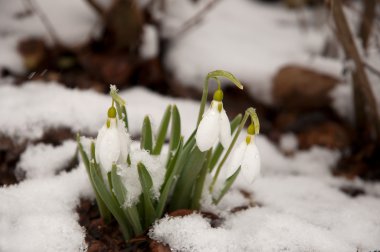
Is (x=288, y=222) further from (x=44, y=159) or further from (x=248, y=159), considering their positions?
(x=44, y=159)

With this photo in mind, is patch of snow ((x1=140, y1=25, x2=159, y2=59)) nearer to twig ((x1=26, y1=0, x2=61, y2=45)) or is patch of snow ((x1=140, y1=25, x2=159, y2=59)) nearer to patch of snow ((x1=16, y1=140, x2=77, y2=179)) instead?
twig ((x1=26, y1=0, x2=61, y2=45))

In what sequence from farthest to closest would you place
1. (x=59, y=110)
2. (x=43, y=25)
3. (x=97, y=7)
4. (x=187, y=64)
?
(x=187, y=64)
(x=43, y=25)
(x=97, y=7)
(x=59, y=110)

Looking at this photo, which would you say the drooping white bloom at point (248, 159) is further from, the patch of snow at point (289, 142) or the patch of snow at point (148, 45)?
the patch of snow at point (148, 45)

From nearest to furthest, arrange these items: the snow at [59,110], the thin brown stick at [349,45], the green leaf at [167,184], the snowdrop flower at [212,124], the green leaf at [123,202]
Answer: the snowdrop flower at [212,124] → the green leaf at [123,202] → the green leaf at [167,184] → the thin brown stick at [349,45] → the snow at [59,110]

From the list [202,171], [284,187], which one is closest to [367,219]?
[284,187]

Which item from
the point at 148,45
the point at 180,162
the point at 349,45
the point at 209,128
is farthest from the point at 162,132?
the point at 148,45

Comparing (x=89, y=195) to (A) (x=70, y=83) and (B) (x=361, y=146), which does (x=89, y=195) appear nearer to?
(A) (x=70, y=83)

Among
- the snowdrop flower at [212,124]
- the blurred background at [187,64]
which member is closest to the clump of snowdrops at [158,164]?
the snowdrop flower at [212,124]
